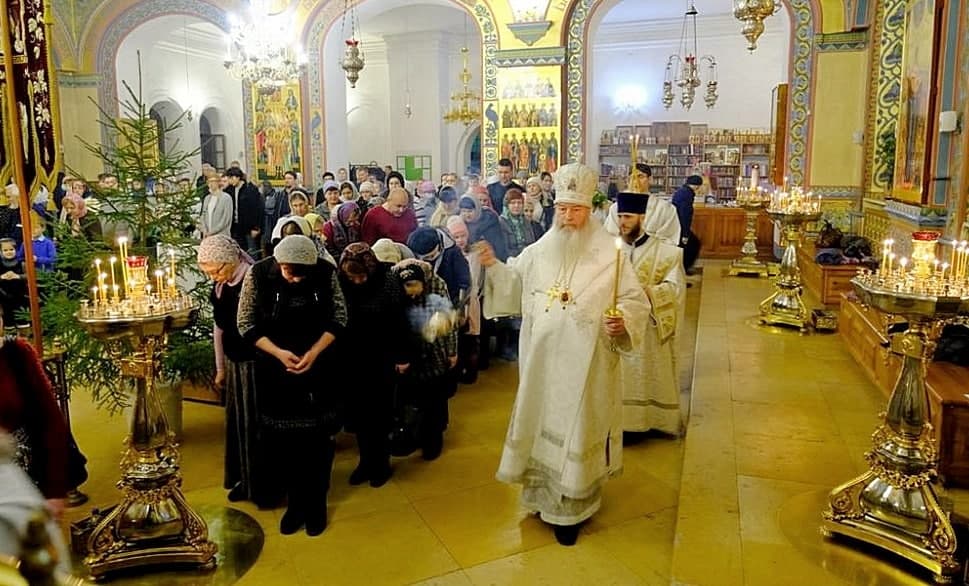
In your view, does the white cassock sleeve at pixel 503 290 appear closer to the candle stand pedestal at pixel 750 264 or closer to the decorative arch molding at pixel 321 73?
the candle stand pedestal at pixel 750 264

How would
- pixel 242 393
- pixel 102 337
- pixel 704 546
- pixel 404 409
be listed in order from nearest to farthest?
1. pixel 102 337
2. pixel 704 546
3. pixel 242 393
4. pixel 404 409

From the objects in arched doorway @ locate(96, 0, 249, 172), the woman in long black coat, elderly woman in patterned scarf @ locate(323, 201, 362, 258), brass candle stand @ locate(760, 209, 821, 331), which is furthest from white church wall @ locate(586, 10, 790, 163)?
the woman in long black coat

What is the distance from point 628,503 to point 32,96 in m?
3.53

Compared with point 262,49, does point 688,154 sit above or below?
below

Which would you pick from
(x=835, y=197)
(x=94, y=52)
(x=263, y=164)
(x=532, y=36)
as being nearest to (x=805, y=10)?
(x=835, y=197)

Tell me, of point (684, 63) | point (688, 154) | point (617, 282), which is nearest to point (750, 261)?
point (688, 154)

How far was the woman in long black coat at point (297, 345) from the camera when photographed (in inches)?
138

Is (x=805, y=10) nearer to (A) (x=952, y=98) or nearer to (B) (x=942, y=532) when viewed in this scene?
(A) (x=952, y=98)

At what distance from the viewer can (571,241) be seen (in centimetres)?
347

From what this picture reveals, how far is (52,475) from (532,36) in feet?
34.8

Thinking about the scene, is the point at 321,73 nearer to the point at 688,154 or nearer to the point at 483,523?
the point at 688,154

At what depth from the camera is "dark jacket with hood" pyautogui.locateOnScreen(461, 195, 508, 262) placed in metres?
6.49

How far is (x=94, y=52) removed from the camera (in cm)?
1326

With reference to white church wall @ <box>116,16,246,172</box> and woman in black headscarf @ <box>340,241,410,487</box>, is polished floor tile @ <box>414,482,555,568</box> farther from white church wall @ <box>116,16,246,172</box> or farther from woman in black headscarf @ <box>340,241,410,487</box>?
white church wall @ <box>116,16,246,172</box>
